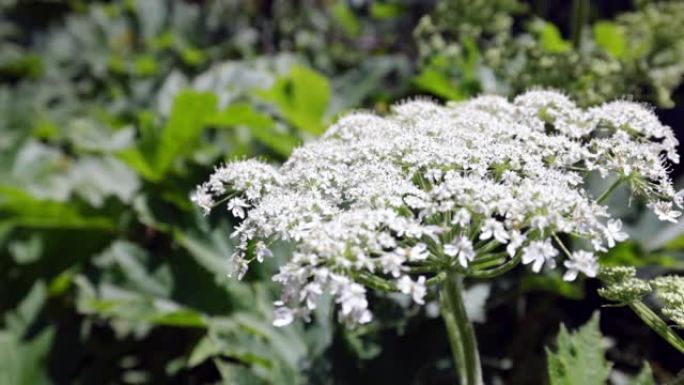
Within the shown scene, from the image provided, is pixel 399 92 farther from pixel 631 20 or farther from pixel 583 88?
pixel 583 88

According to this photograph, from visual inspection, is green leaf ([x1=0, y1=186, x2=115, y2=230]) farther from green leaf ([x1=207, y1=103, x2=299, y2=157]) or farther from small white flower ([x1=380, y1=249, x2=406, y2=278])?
small white flower ([x1=380, y1=249, x2=406, y2=278])

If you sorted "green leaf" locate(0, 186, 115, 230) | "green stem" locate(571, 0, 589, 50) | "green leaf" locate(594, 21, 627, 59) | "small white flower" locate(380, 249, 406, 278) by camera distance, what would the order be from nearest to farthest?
"small white flower" locate(380, 249, 406, 278), "green stem" locate(571, 0, 589, 50), "green leaf" locate(594, 21, 627, 59), "green leaf" locate(0, 186, 115, 230)

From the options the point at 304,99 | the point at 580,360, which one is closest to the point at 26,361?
the point at 304,99

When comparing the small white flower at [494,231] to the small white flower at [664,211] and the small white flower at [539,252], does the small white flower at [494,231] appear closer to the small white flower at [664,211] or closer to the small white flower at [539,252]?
the small white flower at [539,252]

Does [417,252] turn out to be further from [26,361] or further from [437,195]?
[26,361]

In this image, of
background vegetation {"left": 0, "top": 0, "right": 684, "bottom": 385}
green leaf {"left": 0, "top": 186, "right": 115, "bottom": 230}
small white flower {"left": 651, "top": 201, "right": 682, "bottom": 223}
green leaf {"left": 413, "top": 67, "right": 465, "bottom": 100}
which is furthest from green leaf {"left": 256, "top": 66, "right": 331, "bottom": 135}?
small white flower {"left": 651, "top": 201, "right": 682, "bottom": 223}

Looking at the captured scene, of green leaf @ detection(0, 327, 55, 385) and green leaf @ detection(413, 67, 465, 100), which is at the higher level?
green leaf @ detection(413, 67, 465, 100)

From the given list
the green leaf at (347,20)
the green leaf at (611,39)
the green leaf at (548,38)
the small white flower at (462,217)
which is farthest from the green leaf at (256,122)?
the green leaf at (347,20)
